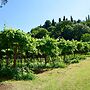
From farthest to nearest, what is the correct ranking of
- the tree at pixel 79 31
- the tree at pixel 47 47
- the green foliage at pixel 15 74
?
1. the tree at pixel 79 31
2. the tree at pixel 47 47
3. the green foliage at pixel 15 74

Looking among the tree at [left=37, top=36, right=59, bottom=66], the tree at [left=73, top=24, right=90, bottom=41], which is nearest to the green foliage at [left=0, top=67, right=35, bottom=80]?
the tree at [left=37, top=36, right=59, bottom=66]

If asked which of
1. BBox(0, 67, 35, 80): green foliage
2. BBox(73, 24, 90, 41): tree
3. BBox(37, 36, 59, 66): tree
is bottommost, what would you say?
BBox(0, 67, 35, 80): green foliage

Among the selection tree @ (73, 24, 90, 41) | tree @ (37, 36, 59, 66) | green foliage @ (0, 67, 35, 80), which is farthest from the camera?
tree @ (73, 24, 90, 41)

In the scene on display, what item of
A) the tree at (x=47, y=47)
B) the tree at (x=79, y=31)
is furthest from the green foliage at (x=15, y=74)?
the tree at (x=79, y=31)

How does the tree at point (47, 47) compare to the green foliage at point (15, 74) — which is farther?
the tree at point (47, 47)

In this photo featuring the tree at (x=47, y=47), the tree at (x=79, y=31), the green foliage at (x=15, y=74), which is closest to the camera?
the green foliage at (x=15, y=74)

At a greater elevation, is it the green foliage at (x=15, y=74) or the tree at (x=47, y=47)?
the tree at (x=47, y=47)

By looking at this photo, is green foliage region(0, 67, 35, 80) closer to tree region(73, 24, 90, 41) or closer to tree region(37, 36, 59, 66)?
tree region(37, 36, 59, 66)

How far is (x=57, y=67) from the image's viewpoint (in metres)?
33.0

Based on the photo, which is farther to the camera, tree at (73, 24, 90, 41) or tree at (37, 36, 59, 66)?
tree at (73, 24, 90, 41)

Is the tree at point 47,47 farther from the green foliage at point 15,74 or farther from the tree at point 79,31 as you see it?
the tree at point 79,31

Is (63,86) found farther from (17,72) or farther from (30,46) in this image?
(30,46)

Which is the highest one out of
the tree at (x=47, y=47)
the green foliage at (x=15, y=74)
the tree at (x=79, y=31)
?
the tree at (x=79, y=31)

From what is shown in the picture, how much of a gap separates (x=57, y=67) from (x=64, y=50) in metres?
9.59
